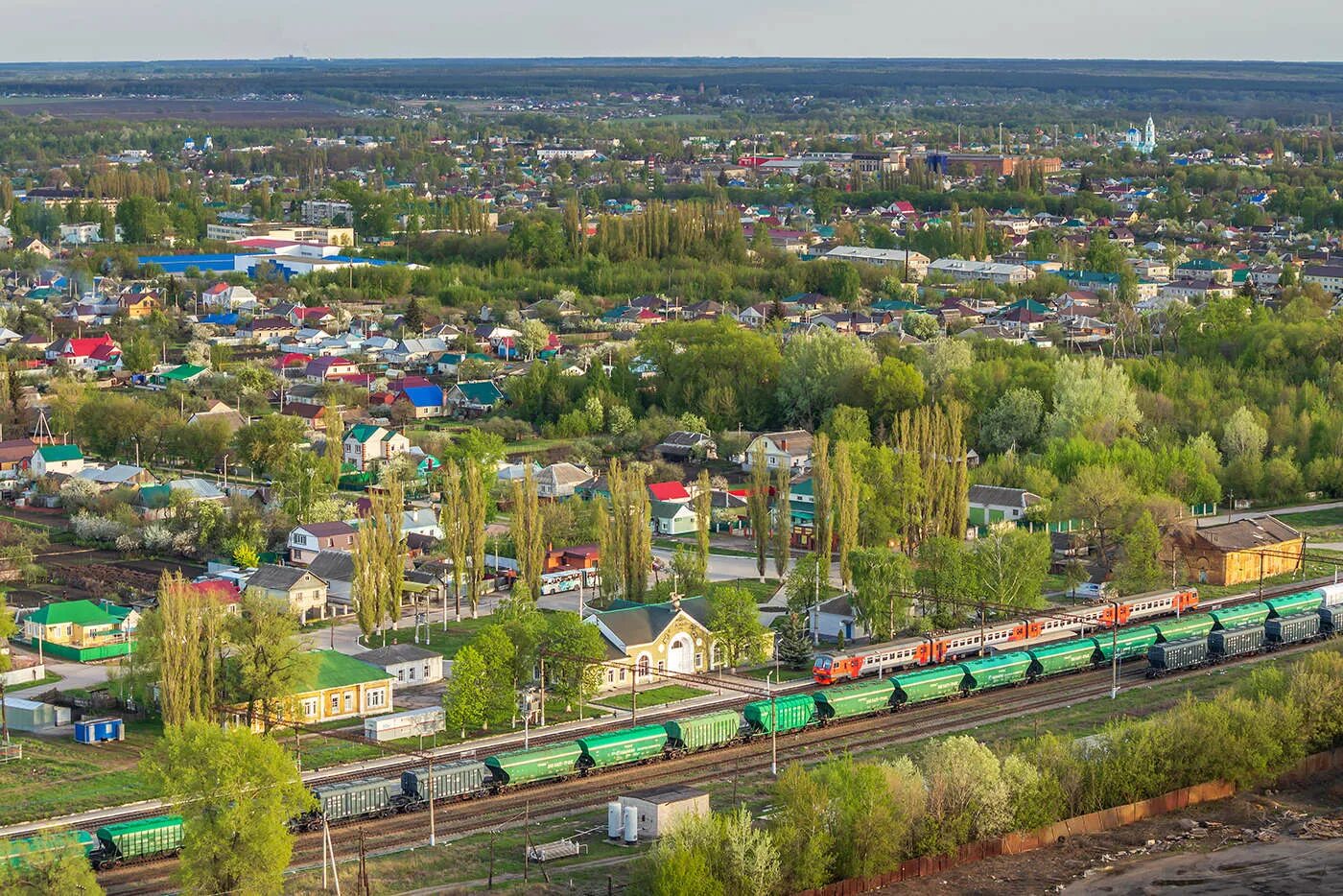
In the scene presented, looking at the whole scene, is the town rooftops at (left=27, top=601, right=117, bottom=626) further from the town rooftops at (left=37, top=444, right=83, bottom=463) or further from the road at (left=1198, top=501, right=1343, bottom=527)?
the road at (left=1198, top=501, right=1343, bottom=527)

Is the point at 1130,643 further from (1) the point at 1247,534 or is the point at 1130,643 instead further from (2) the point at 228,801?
(2) the point at 228,801

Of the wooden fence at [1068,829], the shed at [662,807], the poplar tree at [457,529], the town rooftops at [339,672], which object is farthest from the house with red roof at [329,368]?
the wooden fence at [1068,829]

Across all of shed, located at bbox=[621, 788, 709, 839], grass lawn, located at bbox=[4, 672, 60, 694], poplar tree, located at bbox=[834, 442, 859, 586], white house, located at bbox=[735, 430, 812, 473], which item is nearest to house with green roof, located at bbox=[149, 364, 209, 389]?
white house, located at bbox=[735, 430, 812, 473]

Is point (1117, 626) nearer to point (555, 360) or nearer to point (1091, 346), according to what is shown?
point (555, 360)

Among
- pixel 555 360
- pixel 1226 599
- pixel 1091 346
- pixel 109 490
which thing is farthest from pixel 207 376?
pixel 1226 599

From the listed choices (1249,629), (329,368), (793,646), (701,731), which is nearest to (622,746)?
(701,731)
